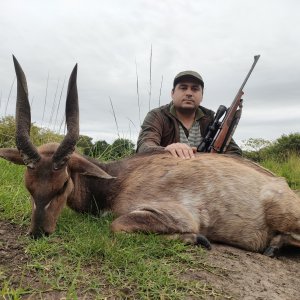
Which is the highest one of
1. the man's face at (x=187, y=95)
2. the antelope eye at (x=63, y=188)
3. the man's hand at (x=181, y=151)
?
the man's face at (x=187, y=95)

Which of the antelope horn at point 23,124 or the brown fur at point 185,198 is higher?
the antelope horn at point 23,124

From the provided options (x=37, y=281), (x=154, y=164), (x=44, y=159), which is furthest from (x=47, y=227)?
(x=154, y=164)

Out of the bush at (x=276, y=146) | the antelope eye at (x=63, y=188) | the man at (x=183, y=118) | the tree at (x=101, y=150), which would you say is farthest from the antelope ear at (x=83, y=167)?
the bush at (x=276, y=146)

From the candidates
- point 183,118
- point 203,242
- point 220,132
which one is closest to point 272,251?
point 203,242

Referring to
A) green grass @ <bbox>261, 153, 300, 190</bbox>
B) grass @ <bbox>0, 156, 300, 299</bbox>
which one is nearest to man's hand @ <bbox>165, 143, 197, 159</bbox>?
grass @ <bbox>0, 156, 300, 299</bbox>

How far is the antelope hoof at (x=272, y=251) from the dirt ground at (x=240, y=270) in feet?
0.28

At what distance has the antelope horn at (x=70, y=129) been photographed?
4629 millimetres

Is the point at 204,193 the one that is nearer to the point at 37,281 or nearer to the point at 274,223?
the point at 274,223

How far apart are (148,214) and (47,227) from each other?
43.2 inches

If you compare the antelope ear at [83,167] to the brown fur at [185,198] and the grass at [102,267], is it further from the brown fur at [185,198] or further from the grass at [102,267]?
the grass at [102,267]

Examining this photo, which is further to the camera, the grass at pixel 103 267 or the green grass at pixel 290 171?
the green grass at pixel 290 171

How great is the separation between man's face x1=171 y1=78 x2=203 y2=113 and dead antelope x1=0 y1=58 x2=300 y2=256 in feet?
8.17

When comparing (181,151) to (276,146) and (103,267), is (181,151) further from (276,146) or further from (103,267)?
(276,146)

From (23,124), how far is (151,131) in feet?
11.1
